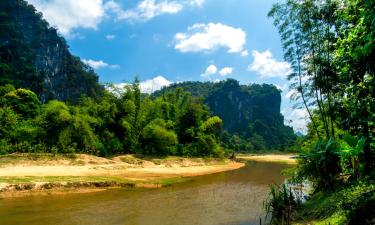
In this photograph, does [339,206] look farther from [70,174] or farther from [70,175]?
[70,174]

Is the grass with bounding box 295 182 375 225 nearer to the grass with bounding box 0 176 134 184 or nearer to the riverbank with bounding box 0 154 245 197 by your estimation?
the riverbank with bounding box 0 154 245 197

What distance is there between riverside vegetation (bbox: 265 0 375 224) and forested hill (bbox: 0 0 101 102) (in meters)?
70.5

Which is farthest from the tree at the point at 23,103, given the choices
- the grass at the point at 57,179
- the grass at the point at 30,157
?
the grass at the point at 57,179

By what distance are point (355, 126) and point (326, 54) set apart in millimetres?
6650

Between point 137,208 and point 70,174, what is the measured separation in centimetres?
1008

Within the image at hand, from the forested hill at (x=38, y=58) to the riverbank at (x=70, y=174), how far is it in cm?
5030

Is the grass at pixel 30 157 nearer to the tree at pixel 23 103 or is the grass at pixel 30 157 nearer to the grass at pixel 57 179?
the grass at pixel 57 179

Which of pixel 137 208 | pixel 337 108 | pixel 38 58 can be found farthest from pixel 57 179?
pixel 38 58

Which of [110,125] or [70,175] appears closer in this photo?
[70,175]

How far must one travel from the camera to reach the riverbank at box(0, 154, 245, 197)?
21.5 m

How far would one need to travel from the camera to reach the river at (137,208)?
1516 cm

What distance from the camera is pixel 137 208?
1800cm

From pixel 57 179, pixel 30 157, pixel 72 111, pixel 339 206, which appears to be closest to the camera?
pixel 339 206

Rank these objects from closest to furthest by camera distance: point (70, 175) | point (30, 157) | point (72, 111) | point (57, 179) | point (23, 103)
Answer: point (57, 179) < point (70, 175) < point (30, 157) < point (72, 111) < point (23, 103)
